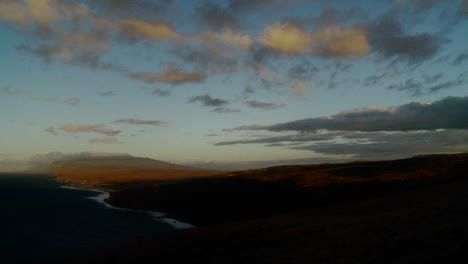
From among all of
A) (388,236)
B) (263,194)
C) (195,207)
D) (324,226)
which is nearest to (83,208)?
(195,207)

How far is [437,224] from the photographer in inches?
1098

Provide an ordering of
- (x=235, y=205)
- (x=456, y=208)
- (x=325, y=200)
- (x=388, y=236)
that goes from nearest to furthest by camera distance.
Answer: (x=388, y=236), (x=456, y=208), (x=325, y=200), (x=235, y=205)

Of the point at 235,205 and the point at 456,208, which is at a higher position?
the point at 456,208

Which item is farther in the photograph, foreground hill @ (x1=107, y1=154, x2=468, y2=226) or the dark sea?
foreground hill @ (x1=107, y1=154, x2=468, y2=226)

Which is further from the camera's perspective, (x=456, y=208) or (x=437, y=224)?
(x=456, y=208)

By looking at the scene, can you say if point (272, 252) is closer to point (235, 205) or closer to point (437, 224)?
point (437, 224)

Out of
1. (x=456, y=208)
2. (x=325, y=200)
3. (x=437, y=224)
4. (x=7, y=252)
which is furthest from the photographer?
(x=325, y=200)

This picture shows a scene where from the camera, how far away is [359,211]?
46.7 metres

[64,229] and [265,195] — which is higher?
[265,195]

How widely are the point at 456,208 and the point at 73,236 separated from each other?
2520 inches

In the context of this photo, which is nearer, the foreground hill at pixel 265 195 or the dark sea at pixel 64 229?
the dark sea at pixel 64 229

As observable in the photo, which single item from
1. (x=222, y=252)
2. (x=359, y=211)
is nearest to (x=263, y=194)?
(x=359, y=211)

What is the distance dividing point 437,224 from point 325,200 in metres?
44.9

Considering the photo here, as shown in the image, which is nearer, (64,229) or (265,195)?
(64,229)
